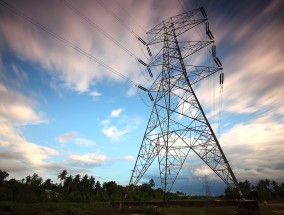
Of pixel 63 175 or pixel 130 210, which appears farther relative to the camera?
pixel 63 175

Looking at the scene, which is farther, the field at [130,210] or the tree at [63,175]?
the tree at [63,175]

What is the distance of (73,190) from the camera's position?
10862 centimetres

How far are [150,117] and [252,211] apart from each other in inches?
511

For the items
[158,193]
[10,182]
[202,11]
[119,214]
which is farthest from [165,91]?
[10,182]

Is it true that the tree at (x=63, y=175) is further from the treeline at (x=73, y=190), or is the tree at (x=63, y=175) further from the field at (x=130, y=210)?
the field at (x=130, y=210)

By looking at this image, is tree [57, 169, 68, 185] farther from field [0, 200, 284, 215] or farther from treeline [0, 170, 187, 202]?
field [0, 200, 284, 215]

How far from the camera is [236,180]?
22.3 meters

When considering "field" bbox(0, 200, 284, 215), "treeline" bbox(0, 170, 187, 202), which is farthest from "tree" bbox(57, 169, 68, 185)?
"field" bbox(0, 200, 284, 215)

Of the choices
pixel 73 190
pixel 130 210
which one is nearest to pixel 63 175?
pixel 73 190

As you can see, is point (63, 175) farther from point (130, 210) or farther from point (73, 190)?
point (130, 210)

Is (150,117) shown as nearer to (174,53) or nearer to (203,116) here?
(203,116)

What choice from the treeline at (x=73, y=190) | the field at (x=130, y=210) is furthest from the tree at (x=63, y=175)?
the field at (x=130, y=210)

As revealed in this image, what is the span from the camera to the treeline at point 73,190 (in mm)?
73812

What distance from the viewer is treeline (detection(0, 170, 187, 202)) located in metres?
73.8
